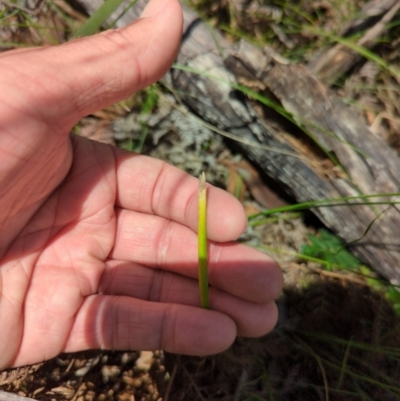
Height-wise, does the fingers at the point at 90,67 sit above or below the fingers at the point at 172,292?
above

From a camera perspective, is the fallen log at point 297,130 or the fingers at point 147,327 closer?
the fingers at point 147,327

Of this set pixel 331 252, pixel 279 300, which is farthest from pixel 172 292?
pixel 331 252

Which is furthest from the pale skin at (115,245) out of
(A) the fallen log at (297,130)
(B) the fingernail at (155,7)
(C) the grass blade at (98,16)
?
(A) the fallen log at (297,130)

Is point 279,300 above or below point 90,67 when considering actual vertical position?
below

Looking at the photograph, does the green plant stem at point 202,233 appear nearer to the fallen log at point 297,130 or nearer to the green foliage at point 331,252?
the fallen log at point 297,130

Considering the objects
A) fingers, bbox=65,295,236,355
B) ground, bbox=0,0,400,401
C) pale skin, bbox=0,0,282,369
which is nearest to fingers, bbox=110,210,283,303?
pale skin, bbox=0,0,282,369

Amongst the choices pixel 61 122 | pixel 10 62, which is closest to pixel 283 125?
pixel 61 122

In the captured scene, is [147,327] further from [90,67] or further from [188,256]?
[90,67]
